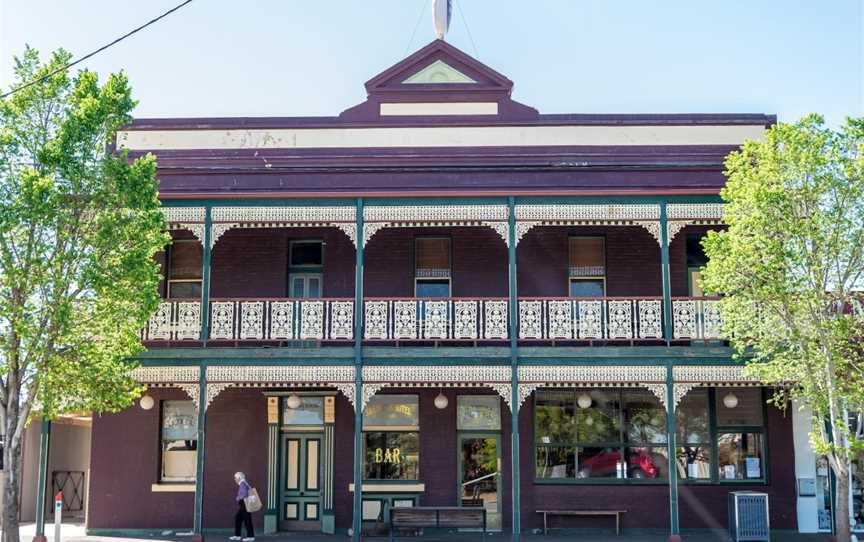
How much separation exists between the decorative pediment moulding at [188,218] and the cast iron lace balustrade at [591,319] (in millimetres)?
5742

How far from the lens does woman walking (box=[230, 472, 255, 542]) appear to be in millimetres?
17828

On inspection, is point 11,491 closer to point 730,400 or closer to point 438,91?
point 438,91

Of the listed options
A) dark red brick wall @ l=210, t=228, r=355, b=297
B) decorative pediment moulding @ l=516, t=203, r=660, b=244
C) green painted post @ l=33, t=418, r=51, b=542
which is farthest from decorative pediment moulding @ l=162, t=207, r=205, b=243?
decorative pediment moulding @ l=516, t=203, r=660, b=244

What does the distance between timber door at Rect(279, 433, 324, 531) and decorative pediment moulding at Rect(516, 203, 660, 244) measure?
5.74 meters

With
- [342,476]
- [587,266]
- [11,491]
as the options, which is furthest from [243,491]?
[587,266]

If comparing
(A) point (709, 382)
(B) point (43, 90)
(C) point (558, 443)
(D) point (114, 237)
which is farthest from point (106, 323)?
(A) point (709, 382)

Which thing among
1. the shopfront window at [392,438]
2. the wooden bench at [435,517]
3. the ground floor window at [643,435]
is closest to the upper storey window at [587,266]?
the ground floor window at [643,435]

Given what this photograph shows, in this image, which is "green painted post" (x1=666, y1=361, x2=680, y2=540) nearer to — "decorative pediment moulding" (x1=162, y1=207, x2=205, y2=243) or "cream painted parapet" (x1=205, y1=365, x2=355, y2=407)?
"cream painted parapet" (x1=205, y1=365, x2=355, y2=407)

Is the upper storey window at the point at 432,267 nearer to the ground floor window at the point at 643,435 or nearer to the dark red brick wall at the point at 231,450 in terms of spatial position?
the ground floor window at the point at 643,435

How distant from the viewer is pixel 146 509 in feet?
63.9

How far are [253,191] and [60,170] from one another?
3.86 metres

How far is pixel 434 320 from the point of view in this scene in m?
18.0

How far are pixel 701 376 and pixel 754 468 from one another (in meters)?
2.83

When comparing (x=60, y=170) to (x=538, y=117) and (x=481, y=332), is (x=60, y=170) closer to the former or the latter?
(x=481, y=332)
